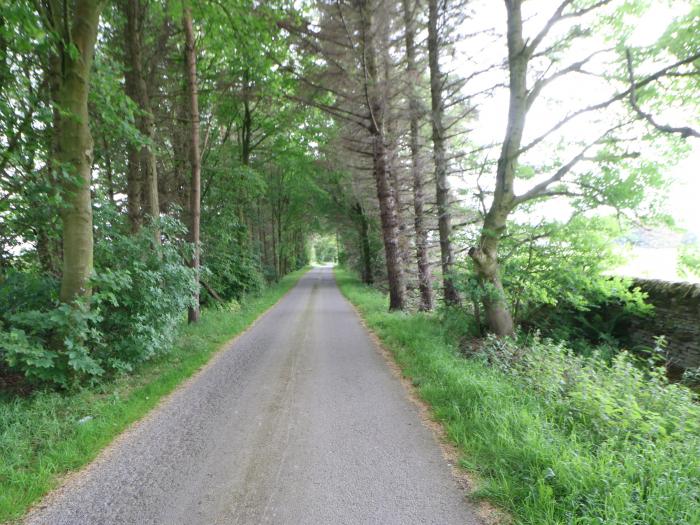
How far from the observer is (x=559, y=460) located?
103 inches

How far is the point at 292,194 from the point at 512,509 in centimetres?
2350

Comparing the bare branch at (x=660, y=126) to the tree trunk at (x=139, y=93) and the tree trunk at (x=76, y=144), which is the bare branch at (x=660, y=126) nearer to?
the tree trunk at (x=76, y=144)

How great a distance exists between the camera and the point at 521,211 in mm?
7141

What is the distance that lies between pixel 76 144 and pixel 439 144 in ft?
26.6

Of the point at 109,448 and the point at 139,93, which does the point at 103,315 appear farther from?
the point at 139,93

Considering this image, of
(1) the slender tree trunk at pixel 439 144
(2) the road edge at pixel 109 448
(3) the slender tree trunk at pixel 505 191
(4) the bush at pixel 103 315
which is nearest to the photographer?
(2) the road edge at pixel 109 448

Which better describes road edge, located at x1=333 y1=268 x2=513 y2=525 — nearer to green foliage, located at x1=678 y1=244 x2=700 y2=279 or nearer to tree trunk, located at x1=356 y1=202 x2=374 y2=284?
green foliage, located at x1=678 y1=244 x2=700 y2=279

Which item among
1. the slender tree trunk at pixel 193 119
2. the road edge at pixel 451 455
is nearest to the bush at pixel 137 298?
the slender tree trunk at pixel 193 119

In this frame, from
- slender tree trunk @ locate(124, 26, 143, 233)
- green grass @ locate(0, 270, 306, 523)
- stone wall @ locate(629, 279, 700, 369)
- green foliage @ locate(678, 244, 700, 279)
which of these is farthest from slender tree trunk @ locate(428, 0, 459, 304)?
slender tree trunk @ locate(124, 26, 143, 233)

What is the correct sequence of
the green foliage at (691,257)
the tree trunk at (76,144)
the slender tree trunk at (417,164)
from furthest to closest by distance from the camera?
the slender tree trunk at (417,164)
the green foliage at (691,257)
the tree trunk at (76,144)

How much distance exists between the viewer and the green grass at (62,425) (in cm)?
289

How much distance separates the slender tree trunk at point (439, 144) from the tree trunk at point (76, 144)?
7.39 m

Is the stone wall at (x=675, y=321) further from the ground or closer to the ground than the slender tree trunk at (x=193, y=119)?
closer to the ground

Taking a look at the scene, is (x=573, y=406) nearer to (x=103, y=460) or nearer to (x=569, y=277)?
(x=569, y=277)
